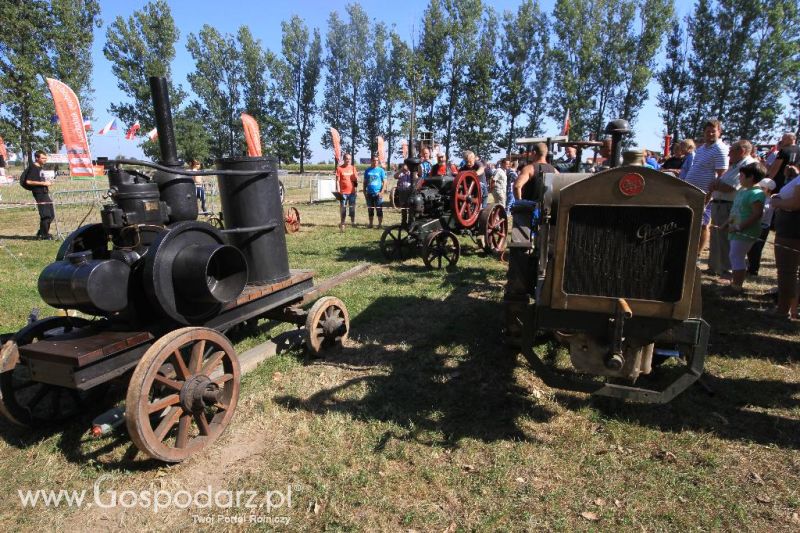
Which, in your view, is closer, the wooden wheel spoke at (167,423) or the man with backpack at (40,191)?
the wooden wheel spoke at (167,423)

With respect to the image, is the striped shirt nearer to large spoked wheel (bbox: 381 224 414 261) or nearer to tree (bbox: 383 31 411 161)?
large spoked wheel (bbox: 381 224 414 261)

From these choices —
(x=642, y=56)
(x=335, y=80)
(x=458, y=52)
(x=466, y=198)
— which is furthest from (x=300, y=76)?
(x=466, y=198)

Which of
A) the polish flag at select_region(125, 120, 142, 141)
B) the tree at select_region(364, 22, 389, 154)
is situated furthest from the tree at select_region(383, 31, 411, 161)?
the polish flag at select_region(125, 120, 142, 141)

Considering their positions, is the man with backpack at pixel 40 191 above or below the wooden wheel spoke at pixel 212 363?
above

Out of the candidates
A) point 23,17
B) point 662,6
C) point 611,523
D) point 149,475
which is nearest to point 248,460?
point 149,475

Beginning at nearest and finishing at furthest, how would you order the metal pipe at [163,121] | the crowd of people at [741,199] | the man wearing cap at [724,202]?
the metal pipe at [163,121] → the crowd of people at [741,199] → the man wearing cap at [724,202]

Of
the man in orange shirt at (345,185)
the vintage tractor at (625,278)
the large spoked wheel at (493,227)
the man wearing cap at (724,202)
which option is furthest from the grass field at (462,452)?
the man in orange shirt at (345,185)

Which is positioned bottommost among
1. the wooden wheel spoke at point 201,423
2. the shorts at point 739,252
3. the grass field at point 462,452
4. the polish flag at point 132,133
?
the grass field at point 462,452

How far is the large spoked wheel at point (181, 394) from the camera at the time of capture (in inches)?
102

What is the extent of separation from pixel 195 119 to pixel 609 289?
47255mm

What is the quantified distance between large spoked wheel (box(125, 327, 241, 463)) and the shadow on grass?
593mm

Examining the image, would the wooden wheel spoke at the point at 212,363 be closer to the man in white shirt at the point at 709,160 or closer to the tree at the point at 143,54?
the man in white shirt at the point at 709,160

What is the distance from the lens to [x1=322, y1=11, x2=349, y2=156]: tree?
47.8m

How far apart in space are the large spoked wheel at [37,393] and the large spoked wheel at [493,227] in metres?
6.42
